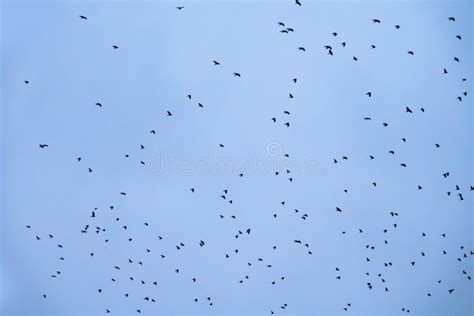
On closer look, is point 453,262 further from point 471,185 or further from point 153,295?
point 153,295

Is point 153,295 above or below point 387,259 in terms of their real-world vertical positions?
below

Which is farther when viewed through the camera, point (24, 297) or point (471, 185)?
point (24, 297)

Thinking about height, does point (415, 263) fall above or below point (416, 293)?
above

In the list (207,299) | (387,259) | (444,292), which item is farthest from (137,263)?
(444,292)

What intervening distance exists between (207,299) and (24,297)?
686 centimetres

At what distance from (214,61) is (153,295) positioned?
8.95 m

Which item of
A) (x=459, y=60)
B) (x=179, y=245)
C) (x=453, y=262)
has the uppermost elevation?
(x=459, y=60)

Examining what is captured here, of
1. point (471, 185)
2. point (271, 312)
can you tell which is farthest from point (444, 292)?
point (271, 312)

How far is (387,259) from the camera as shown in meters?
16.9

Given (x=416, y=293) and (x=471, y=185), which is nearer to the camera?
(x=471, y=185)

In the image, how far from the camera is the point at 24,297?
55.2 ft

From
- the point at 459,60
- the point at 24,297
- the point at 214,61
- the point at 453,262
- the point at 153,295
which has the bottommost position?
the point at 24,297

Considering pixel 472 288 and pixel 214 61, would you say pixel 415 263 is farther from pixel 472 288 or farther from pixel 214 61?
pixel 214 61

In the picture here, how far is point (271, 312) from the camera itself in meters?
17.2
